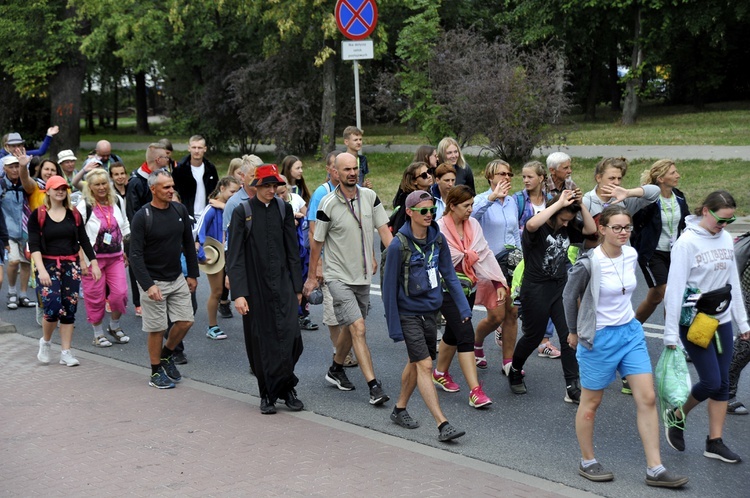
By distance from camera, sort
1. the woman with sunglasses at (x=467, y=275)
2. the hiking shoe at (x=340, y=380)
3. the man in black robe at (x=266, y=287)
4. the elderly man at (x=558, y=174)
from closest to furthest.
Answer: the woman with sunglasses at (x=467, y=275)
the man in black robe at (x=266, y=287)
the elderly man at (x=558, y=174)
the hiking shoe at (x=340, y=380)

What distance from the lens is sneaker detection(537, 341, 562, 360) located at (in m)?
8.99

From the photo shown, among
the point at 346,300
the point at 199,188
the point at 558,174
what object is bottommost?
the point at 346,300

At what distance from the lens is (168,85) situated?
34.4m

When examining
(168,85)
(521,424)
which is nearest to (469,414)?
(521,424)

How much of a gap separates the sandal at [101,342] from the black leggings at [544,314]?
4.56 meters

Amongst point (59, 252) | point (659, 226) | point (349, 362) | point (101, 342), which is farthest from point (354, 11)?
point (659, 226)

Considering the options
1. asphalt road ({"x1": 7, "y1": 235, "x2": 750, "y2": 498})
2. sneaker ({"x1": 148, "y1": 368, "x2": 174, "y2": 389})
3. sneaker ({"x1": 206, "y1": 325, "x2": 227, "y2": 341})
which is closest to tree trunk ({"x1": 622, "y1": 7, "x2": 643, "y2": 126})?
asphalt road ({"x1": 7, "y1": 235, "x2": 750, "y2": 498})

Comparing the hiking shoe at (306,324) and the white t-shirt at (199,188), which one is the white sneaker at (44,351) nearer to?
the hiking shoe at (306,324)

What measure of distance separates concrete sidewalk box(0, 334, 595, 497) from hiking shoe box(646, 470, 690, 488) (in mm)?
435

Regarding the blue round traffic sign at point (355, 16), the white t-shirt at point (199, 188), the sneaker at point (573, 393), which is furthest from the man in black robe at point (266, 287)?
the blue round traffic sign at point (355, 16)

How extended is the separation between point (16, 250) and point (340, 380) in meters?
5.90

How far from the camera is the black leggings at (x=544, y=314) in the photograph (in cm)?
762

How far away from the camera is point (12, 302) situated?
488 inches

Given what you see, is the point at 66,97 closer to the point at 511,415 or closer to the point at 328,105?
the point at 328,105
